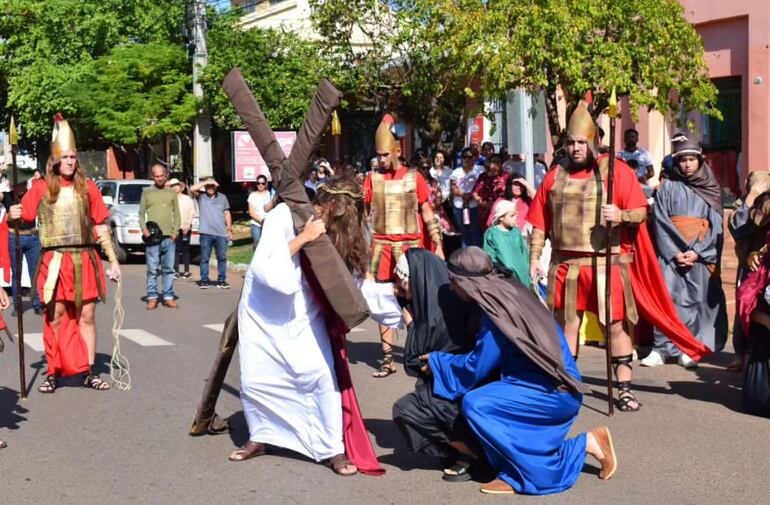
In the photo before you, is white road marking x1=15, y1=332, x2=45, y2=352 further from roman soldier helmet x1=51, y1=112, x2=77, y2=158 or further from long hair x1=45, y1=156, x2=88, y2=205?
roman soldier helmet x1=51, y1=112, x2=77, y2=158

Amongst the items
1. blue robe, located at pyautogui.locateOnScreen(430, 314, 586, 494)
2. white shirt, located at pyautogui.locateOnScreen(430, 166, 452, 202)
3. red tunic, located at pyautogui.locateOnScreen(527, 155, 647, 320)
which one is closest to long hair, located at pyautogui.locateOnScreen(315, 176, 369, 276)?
blue robe, located at pyautogui.locateOnScreen(430, 314, 586, 494)

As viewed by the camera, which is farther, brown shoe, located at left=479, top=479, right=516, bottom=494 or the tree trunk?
the tree trunk

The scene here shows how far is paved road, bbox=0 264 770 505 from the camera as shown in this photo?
6180 millimetres

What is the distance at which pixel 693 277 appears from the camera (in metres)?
10.1

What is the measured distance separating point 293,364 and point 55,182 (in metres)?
3.55

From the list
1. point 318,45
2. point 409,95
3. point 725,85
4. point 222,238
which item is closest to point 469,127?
point 409,95

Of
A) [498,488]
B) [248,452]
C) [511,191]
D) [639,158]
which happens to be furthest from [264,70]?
[498,488]

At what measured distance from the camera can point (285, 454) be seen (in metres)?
7.00

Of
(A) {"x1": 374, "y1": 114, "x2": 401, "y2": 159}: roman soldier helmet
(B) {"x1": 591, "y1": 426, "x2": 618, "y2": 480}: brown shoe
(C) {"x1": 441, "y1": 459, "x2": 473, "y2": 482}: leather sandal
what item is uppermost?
(A) {"x1": 374, "y1": 114, "x2": 401, "y2": 159}: roman soldier helmet

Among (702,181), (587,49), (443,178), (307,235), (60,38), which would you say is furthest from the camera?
(60,38)

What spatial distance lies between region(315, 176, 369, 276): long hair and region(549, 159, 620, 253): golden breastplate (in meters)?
1.98

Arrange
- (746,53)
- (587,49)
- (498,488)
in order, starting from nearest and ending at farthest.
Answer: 1. (498,488)
2. (587,49)
3. (746,53)

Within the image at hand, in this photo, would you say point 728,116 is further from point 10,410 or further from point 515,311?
point 515,311

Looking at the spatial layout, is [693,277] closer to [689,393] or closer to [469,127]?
[689,393]
